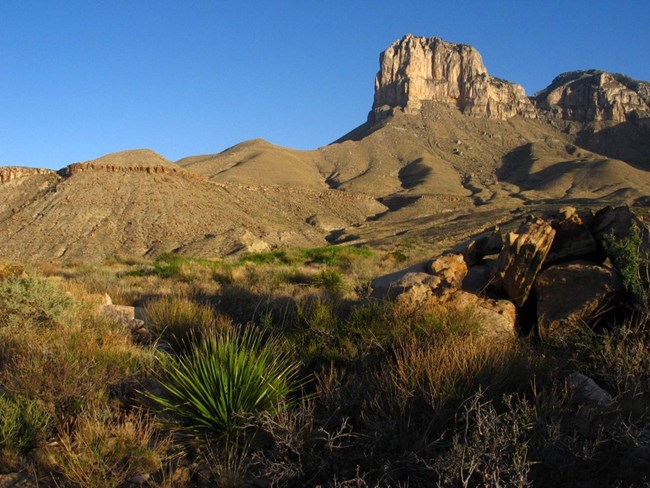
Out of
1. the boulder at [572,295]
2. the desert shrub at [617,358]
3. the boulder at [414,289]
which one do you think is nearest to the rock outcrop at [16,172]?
the boulder at [414,289]

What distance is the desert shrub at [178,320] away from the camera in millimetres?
7633

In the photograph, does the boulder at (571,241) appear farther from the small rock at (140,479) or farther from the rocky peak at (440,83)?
the rocky peak at (440,83)

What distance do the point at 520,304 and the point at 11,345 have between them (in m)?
6.49

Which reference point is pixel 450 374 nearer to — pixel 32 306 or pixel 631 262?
pixel 631 262

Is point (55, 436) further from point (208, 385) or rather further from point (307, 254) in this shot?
point (307, 254)

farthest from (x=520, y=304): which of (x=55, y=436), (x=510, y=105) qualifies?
(x=510, y=105)

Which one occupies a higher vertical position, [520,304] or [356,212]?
[356,212]

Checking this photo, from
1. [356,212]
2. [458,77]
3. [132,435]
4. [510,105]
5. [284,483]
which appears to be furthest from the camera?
[458,77]

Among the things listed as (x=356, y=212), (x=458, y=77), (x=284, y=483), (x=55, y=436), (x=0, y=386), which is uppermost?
(x=458, y=77)

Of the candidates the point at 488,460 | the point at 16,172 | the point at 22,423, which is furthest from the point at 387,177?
the point at 488,460

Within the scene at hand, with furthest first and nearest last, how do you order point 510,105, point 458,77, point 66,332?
point 458,77 < point 510,105 < point 66,332

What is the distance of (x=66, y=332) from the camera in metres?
6.95

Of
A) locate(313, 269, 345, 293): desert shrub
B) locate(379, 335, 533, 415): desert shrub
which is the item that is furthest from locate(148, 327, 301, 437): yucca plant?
locate(313, 269, 345, 293): desert shrub

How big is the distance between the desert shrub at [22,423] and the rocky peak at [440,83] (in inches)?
5623
